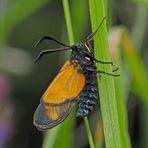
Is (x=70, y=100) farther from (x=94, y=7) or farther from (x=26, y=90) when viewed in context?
(x=26, y=90)

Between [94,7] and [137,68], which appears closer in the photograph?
[94,7]

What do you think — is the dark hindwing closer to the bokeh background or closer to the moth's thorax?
the moth's thorax

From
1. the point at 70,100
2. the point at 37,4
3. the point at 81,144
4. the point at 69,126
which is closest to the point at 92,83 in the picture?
the point at 70,100

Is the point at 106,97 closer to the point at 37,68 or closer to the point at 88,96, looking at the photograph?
the point at 88,96

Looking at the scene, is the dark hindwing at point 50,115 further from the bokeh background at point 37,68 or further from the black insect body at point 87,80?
the bokeh background at point 37,68

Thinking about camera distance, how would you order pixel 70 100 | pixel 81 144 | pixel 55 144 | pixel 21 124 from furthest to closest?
pixel 21 124 < pixel 81 144 < pixel 55 144 < pixel 70 100

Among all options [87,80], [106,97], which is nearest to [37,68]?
[87,80]

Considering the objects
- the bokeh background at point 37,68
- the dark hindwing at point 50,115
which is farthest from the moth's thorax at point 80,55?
the bokeh background at point 37,68
